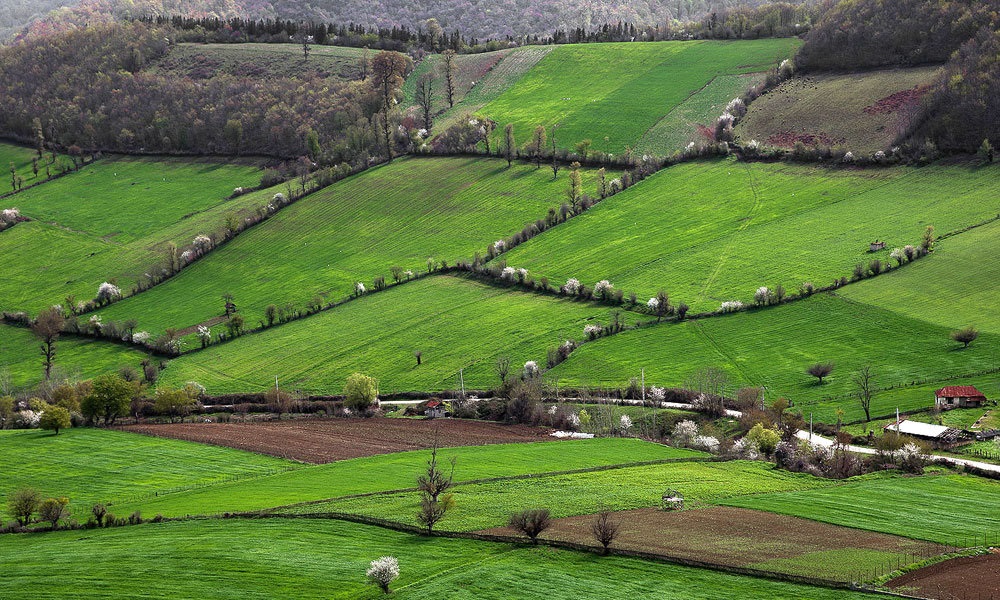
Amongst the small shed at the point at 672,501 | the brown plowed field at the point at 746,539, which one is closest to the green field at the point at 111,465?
the brown plowed field at the point at 746,539

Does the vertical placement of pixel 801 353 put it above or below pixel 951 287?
below

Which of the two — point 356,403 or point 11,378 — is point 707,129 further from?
point 11,378

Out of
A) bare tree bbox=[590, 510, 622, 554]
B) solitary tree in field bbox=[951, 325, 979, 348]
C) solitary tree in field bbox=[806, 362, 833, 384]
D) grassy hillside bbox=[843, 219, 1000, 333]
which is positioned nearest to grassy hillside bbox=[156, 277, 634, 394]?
solitary tree in field bbox=[806, 362, 833, 384]

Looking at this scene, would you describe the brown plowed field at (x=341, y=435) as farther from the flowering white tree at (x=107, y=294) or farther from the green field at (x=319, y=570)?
the flowering white tree at (x=107, y=294)

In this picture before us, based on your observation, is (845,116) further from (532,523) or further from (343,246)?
(532,523)

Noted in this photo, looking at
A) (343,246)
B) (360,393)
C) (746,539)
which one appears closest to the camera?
(746,539)

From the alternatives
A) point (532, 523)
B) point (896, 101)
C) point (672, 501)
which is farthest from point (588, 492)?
point (896, 101)
